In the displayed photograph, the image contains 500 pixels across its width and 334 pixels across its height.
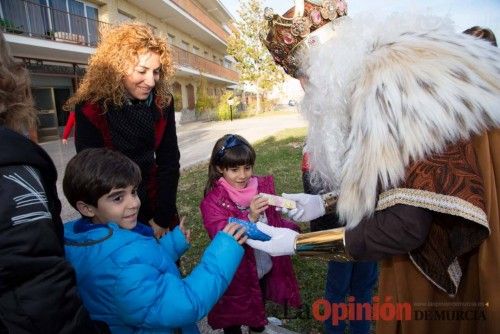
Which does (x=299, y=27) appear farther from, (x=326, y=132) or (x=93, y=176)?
(x=93, y=176)

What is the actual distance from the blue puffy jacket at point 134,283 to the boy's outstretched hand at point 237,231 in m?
0.15

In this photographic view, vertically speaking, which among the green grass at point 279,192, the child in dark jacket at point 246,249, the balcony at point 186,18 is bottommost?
the green grass at point 279,192

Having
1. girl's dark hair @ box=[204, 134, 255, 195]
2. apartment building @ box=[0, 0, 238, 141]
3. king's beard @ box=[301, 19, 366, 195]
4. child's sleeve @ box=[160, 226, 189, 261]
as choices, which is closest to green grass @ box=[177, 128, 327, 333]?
girl's dark hair @ box=[204, 134, 255, 195]

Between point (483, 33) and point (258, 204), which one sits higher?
point (483, 33)

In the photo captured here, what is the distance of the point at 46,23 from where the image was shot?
11.5 metres

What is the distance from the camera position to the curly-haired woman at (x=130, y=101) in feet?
6.75

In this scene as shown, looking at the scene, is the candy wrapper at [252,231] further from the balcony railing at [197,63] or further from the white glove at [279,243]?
the balcony railing at [197,63]

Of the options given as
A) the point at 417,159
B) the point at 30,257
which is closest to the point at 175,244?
the point at 30,257

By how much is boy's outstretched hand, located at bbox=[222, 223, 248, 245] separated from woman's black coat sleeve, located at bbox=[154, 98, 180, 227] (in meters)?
0.86

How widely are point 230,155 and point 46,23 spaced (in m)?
12.1

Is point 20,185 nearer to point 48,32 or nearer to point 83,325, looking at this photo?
point 83,325

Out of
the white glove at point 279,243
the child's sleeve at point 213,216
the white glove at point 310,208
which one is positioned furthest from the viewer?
the child's sleeve at point 213,216

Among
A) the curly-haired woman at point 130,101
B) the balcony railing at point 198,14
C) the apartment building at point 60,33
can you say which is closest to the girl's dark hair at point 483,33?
the curly-haired woman at point 130,101

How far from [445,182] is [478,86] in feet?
0.99
